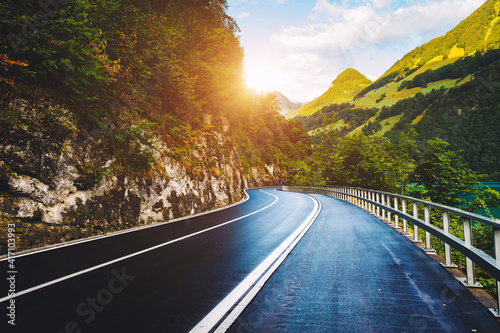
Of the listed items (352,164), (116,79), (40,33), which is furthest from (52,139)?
(352,164)

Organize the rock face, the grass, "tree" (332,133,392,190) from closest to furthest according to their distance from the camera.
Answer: the rock face, "tree" (332,133,392,190), the grass

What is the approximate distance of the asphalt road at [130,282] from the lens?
3.29 m

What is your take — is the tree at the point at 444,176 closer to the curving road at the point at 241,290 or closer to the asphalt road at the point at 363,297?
the curving road at the point at 241,290

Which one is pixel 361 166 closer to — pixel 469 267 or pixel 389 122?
pixel 469 267

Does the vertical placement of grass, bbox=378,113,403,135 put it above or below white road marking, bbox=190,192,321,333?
above

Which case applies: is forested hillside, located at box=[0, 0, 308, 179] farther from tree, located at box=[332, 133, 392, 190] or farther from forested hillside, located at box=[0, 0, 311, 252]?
tree, located at box=[332, 133, 392, 190]

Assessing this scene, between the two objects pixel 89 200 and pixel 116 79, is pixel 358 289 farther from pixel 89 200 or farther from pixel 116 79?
pixel 116 79

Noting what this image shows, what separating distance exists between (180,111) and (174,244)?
12.0m

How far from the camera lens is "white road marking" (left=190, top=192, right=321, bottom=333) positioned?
3080 millimetres

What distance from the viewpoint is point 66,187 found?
9219 millimetres

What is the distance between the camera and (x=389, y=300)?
147 inches

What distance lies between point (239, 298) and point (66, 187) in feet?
27.4

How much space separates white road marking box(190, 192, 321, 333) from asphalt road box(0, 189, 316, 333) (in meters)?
0.12

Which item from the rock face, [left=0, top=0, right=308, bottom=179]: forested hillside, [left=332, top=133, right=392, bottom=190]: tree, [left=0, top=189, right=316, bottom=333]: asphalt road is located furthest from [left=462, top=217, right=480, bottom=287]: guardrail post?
[left=332, top=133, right=392, bottom=190]: tree
